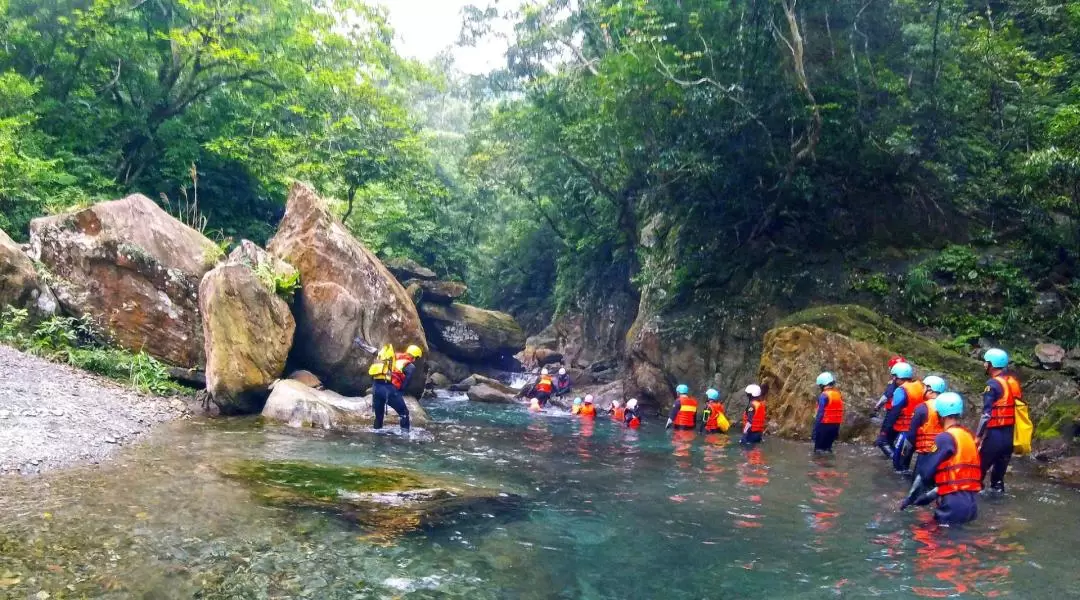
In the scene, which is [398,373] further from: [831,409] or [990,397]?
[990,397]

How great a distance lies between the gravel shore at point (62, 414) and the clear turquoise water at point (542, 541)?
0.47 m

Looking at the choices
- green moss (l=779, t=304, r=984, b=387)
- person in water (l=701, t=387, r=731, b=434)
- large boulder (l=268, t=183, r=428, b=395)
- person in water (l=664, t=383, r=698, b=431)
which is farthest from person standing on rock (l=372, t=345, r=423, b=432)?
green moss (l=779, t=304, r=984, b=387)

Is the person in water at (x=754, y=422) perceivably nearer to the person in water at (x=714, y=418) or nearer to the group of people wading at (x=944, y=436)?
the group of people wading at (x=944, y=436)

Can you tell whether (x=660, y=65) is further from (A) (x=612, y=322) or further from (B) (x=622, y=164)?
(A) (x=612, y=322)

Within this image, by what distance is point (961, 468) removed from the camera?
6.98 m

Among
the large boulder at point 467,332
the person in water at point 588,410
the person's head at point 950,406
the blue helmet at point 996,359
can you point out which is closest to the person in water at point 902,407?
the blue helmet at point 996,359

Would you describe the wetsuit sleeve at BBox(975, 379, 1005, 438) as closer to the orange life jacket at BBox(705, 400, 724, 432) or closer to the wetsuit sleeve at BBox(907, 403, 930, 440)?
the wetsuit sleeve at BBox(907, 403, 930, 440)

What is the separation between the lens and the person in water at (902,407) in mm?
9922

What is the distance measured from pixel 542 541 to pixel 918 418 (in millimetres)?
5215

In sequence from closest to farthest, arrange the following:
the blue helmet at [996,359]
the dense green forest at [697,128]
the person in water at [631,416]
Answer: the blue helmet at [996,359] < the dense green forest at [697,128] < the person in water at [631,416]

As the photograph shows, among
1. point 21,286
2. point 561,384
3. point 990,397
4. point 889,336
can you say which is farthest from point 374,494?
point 561,384

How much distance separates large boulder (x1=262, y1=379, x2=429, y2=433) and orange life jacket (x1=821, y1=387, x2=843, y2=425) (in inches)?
320

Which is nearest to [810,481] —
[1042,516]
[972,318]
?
[1042,516]

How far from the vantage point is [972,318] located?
15328 mm
